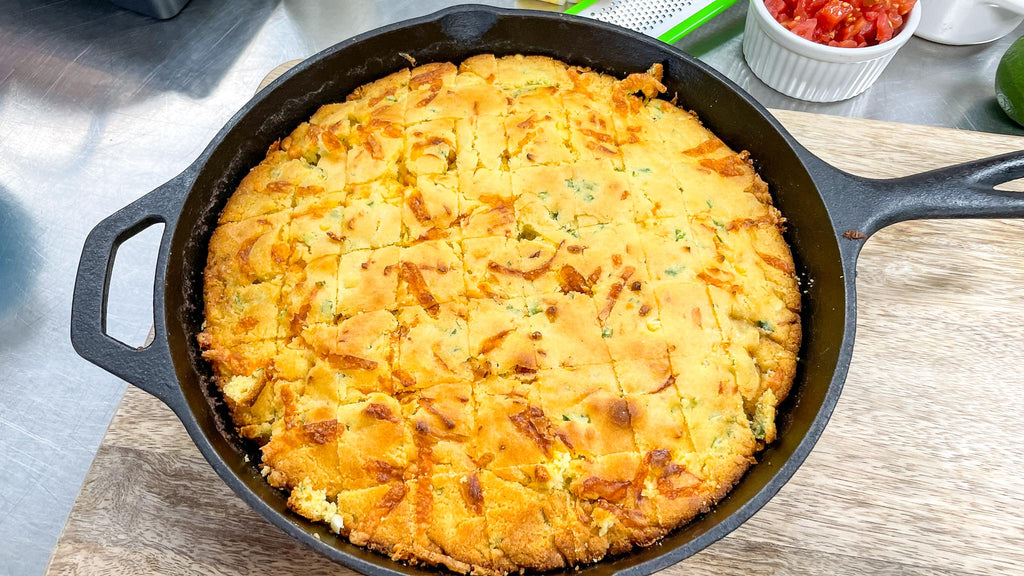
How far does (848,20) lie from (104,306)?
272cm

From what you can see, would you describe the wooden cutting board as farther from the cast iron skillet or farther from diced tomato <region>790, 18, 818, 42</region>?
diced tomato <region>790, 18, 818, 42</region>

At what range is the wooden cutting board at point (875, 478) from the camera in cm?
199

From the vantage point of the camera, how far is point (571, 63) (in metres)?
2.49

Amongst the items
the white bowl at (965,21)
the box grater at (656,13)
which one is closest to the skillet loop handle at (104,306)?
the box grater at (656,13)

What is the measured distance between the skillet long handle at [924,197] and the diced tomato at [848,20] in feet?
2.92

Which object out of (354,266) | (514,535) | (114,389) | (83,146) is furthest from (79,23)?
(514,535)

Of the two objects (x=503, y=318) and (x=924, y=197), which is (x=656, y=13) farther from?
(x=503, y=318)

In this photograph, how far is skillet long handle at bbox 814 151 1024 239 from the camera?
6.42 feet

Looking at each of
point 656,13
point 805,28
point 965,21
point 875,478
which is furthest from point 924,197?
point 965,21

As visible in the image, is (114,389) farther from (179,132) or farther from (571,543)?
(571,543)

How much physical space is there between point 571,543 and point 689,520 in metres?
0.31

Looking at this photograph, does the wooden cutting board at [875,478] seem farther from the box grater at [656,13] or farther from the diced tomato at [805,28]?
the box grater at [656,13]

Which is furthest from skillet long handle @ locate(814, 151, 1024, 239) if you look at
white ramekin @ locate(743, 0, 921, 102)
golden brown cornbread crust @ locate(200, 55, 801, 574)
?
white ramekin @ locate(743, 0, 921, 102)

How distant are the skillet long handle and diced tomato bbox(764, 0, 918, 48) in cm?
89
